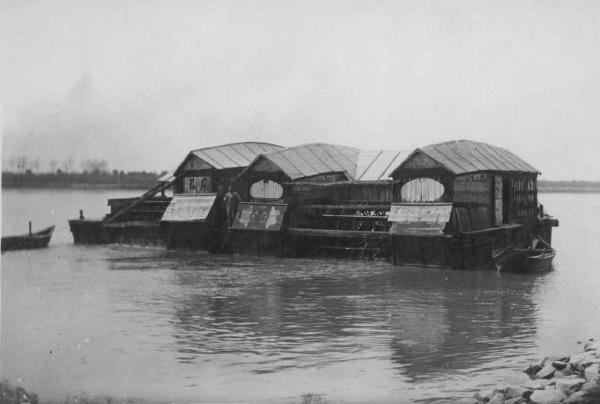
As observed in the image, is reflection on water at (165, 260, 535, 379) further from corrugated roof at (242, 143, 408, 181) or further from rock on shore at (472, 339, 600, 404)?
corrugated roof at (242, 143, 408, 181)

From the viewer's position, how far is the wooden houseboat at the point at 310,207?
29156mm

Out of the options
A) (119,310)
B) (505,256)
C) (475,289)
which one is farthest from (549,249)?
(119,310)

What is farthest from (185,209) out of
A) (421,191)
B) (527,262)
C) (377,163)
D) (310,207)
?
(527,262)

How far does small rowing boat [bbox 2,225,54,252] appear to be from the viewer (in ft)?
104

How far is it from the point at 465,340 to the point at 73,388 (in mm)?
7890

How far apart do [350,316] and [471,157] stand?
1214cm

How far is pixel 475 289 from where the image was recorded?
21125 millimetres

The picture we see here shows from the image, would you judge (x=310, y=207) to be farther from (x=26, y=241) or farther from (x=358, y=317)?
(x=26, y=241)

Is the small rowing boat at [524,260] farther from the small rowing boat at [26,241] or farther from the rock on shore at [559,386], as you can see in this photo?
the small rowing boat at [26,241]

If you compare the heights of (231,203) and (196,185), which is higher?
(196,185)

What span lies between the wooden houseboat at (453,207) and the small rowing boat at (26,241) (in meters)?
17.9

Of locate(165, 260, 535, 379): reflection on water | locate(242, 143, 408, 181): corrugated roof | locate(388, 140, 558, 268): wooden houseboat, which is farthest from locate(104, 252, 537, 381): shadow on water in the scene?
locate(242, 143, 408, 181): corrugated roof

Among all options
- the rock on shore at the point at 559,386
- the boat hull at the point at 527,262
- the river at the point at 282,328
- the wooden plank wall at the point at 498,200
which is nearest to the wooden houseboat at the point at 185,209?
the river at the point at 282,328

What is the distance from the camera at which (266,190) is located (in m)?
30.9
